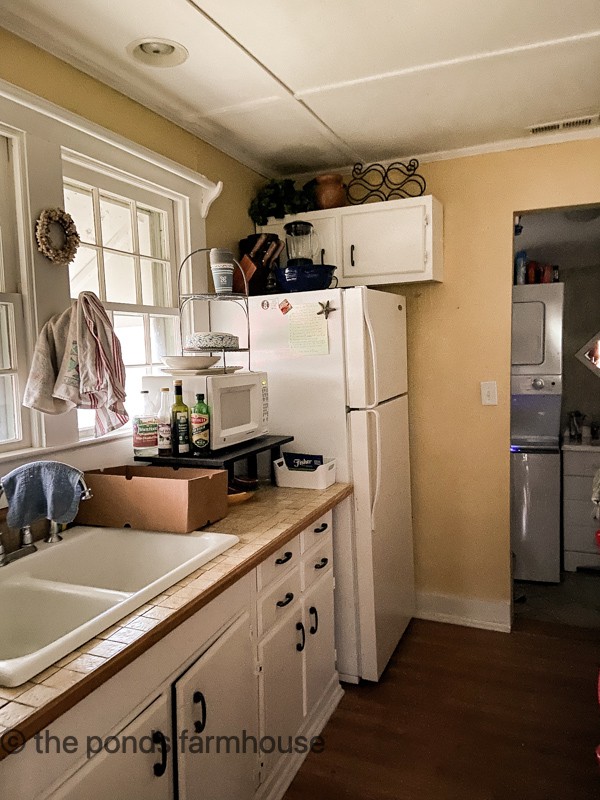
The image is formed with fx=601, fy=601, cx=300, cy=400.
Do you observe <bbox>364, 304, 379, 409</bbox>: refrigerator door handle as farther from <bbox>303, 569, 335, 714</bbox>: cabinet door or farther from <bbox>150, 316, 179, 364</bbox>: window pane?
<bbox>150, 316, 179, 364</bbox>: window pane

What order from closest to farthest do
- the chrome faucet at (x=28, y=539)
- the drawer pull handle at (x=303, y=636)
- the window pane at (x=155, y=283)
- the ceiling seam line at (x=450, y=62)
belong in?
the chrome faucet at (x=28, y=539) < the ceiling seam line at (x=450, y=62) < the drawer pull handle at (x=303, y=636) < the window pane at (x=155, y=283)

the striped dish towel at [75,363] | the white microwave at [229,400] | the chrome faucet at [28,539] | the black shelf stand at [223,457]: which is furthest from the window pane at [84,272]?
the chrome faucet at [28,539]

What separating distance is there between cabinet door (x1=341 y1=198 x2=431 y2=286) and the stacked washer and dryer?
1.25 m

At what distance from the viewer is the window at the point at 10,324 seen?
1.86 m

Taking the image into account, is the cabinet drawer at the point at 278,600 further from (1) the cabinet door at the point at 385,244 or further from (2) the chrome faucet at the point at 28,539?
(1) the cabinet door at the point at 385,244

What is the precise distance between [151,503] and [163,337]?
985mm

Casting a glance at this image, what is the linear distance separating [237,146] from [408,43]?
1.11 metres

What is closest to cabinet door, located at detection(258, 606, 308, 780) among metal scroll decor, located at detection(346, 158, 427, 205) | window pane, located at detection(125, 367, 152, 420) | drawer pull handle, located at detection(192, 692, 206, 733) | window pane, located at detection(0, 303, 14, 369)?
drawer pull handle, located at detection(192, 692, 206, 733)

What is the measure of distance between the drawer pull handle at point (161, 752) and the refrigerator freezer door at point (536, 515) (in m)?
2.85

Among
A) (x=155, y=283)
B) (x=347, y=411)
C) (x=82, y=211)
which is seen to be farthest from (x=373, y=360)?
(x=82, y=211)

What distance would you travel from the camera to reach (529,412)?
4008 millimetres

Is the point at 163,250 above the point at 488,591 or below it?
above

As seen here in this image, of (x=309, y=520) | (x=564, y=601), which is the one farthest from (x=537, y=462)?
(x=309, y=520)

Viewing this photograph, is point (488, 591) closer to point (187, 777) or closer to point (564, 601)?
point (564, 601)
